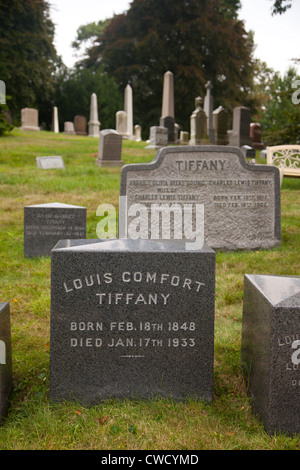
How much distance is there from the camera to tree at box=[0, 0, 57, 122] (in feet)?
95.2

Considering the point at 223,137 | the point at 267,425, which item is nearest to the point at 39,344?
the point at 267,425

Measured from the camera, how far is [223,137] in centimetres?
2145

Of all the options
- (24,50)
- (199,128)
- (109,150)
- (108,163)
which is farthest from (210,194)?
(24,50)

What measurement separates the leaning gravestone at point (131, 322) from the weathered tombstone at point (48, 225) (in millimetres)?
3509

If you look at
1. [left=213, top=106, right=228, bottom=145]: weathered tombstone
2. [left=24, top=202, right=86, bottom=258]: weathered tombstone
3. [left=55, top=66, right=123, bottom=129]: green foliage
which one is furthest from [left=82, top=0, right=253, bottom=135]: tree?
[left=24, top=202, right=86, bottom=258]: weathered tombstone

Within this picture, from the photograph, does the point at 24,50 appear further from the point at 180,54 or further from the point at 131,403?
the point at 131,403

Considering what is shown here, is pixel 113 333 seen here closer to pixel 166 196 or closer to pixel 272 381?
pixel 272 381

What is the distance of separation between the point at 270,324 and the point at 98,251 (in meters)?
1.12

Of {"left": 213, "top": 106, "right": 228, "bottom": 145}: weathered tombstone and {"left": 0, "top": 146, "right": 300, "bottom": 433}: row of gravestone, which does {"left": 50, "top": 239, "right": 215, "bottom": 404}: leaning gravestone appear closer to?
{"left": 0, "top": 146, "right": 300, "bottom": 433}: row of gravestone

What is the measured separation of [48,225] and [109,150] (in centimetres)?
862

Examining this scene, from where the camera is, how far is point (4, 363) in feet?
9.68

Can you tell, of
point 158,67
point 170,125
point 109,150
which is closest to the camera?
point 109,150

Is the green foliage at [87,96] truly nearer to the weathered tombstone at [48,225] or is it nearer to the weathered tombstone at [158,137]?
the weathered tombstone at [158,137]

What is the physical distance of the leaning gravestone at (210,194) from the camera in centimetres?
650
